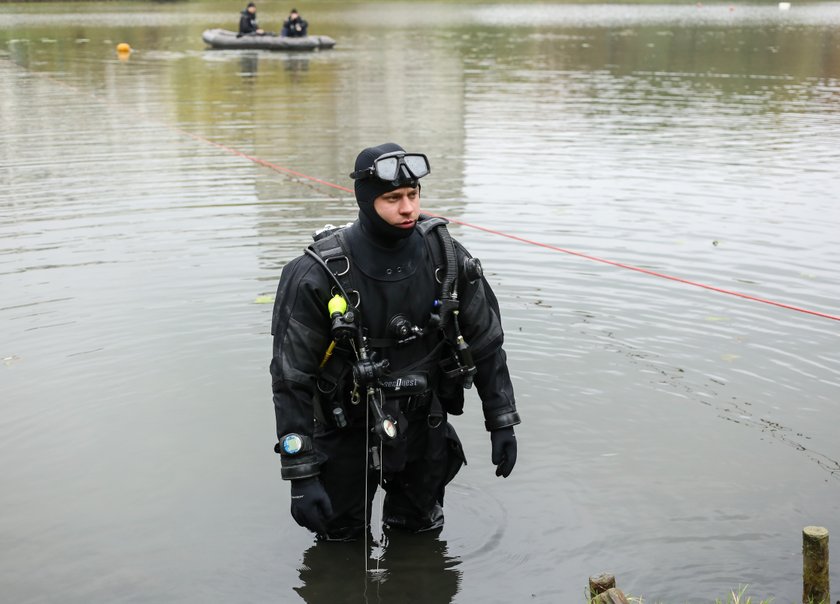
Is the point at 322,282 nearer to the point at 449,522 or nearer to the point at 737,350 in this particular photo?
the point at 449,522

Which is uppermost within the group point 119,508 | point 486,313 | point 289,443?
point 486,313

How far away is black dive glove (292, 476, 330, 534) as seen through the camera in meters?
3.95

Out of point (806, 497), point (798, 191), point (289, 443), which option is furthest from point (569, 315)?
point (798, 191)

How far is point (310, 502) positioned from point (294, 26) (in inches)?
1231

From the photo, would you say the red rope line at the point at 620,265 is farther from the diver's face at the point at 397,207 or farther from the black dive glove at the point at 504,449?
the diver's face at the point at 397,207

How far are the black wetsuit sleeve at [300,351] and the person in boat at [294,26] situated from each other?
30.5 meters

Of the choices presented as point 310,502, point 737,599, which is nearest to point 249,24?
point 310,502

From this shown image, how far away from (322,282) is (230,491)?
5.76 feet

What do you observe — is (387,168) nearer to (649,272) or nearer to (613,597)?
(613,597)

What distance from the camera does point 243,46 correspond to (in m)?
33.3

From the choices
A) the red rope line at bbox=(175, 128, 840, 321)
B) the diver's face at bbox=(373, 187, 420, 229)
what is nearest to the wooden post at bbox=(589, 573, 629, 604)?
the diver's face at bbox=(373, 187, 420, 229)

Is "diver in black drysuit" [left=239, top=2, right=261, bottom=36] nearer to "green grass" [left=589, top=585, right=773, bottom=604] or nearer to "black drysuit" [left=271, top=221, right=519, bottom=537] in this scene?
"black drysuit" [left=271, top=221, right=519, bottom=537]

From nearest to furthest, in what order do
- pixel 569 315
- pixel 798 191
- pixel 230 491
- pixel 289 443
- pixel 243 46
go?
1. pixel 289 443
2. pixel 230 491
3. pixel 569 315
4. pixel 798 191
5. pixel 243 46

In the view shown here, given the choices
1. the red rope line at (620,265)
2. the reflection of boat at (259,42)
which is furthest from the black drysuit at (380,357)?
the reflection of boat at (259,42)
